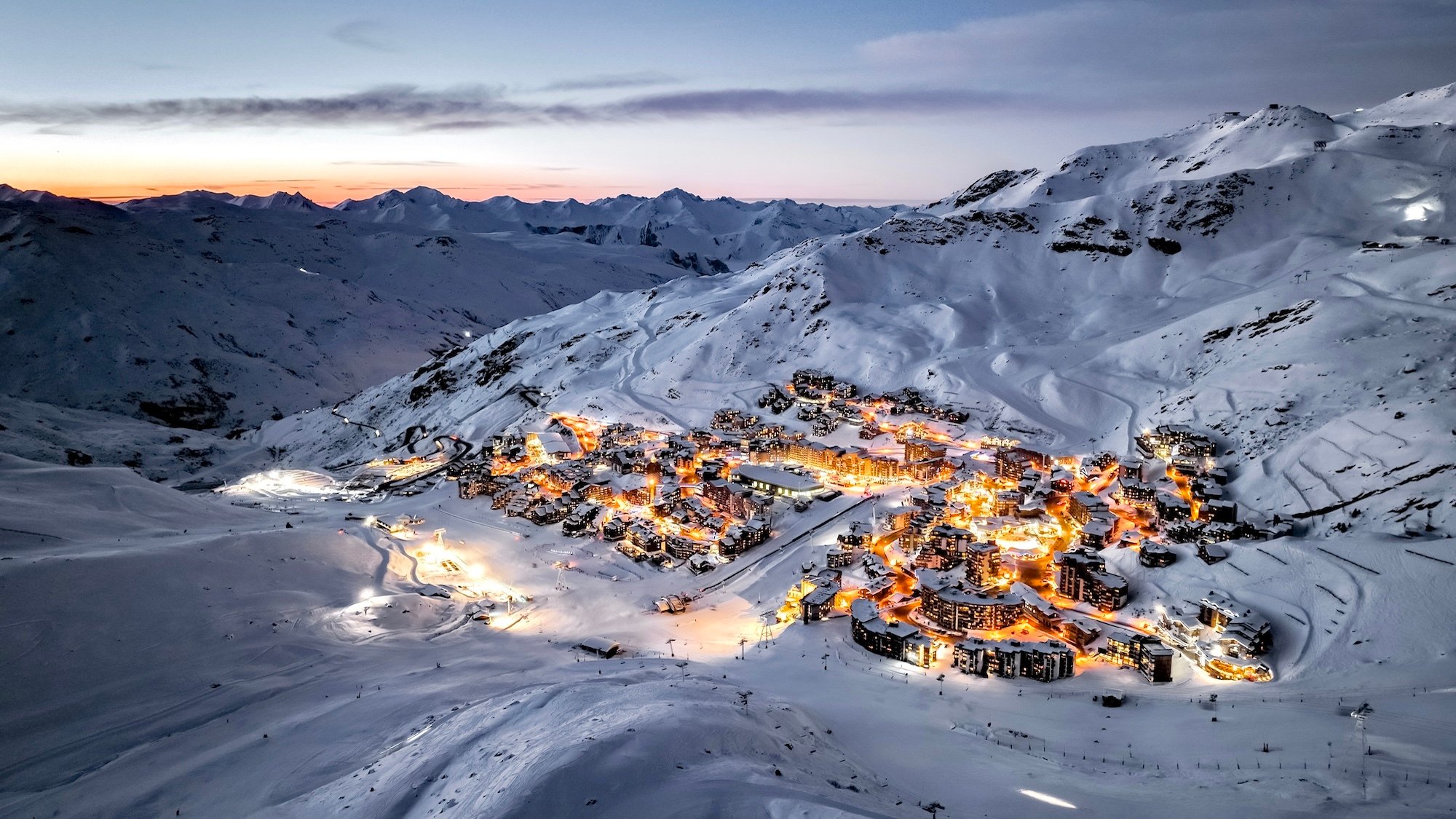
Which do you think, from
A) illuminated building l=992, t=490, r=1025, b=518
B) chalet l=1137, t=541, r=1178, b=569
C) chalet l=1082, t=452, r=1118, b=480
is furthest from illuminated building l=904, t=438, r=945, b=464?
chalet l=1137, t=541, r=1178, b=569

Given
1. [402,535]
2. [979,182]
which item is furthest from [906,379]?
[979,182]

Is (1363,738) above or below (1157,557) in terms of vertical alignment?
above

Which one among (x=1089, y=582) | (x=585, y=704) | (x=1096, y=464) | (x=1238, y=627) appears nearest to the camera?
(x=585, y=704)

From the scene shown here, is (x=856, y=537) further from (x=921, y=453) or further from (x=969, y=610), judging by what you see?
(x=921, y=453)

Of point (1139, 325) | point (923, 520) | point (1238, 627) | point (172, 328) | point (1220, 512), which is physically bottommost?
point (923, 520)

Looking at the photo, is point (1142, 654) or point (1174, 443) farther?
point (1174, 443)

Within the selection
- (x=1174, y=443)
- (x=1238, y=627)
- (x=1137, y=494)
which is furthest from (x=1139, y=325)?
(x=1238, y=627)

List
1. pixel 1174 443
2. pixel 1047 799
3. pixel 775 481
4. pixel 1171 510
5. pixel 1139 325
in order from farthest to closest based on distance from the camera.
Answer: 1. pixel 1139 325
2. pixel 775 481
3. pixel 1174 443
4. pixel 1171 510
5. pixel 1047 799

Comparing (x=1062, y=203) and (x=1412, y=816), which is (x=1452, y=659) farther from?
(x=1062, y=203)
